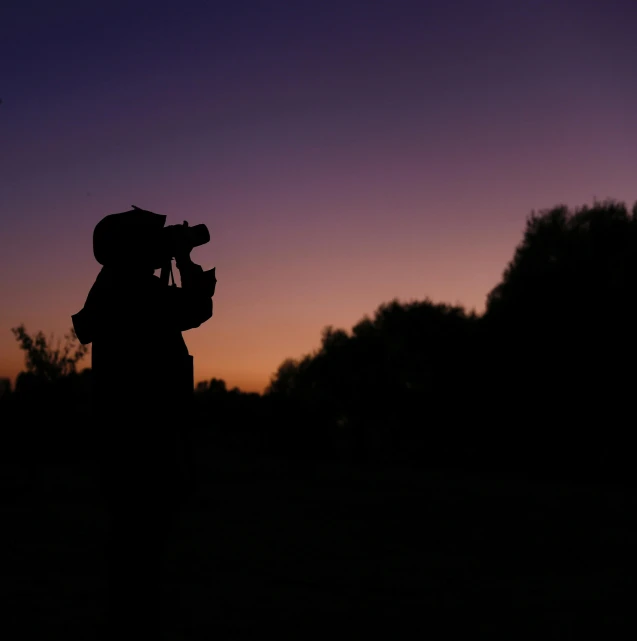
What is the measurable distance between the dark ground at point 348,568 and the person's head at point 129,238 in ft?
14.0

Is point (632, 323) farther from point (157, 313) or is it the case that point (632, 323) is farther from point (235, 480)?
point (157, 313)

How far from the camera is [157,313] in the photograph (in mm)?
3000

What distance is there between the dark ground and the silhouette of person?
3780 millimetres

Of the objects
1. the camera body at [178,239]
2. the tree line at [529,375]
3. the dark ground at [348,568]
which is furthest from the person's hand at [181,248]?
the tree line at [529,375]

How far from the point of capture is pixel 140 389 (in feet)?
9.57

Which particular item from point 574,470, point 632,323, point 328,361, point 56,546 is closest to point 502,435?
point 574,470

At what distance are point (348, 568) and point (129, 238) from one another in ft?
23.8

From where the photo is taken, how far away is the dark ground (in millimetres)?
6645

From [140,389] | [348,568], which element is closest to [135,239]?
[140,389]

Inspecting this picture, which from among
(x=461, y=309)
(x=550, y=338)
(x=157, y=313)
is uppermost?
(x=461, y=309)

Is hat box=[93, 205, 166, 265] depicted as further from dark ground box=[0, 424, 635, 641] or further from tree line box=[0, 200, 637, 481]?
tree line box=[0, 200, 637, 481]

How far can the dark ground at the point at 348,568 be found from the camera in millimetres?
6645

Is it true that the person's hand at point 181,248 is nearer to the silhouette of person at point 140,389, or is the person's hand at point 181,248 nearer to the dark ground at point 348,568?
the silhouette of person at point 140,389

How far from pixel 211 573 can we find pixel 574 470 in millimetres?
24255
